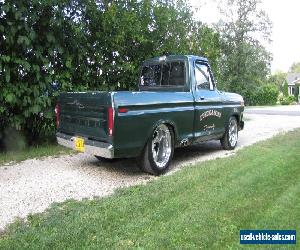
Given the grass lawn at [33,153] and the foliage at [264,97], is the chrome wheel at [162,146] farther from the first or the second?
the foliage at [264,97]

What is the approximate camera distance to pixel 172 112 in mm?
7016

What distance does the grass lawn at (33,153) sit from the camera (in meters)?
8.03

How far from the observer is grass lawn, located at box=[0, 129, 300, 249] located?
4.05 metres

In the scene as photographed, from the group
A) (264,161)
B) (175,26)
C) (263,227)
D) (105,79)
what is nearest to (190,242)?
(263,227)

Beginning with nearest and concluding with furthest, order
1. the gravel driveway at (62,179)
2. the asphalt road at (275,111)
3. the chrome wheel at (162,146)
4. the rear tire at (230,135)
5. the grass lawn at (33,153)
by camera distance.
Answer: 1. the gravel driveway at (62,179)
2. the chrome wheel at (162,146)
3. the grass lawn at (33,153)
4. the rear tire at (230,135)
5. the asphalt road at (275,111)

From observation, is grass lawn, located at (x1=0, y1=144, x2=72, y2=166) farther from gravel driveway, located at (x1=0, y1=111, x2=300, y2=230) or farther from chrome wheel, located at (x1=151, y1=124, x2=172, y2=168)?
chrome wheel, located at (x1=151, y1=124, x2=172, y2=168)

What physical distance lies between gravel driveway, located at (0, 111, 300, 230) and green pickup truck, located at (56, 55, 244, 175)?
1.34 feet

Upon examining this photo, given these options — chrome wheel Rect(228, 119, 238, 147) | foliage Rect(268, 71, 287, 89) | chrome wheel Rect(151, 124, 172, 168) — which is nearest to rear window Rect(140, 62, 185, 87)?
chrome wheel Rect(151, 124, 172, 168)

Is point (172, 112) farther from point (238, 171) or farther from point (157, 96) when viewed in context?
point (238, 171)

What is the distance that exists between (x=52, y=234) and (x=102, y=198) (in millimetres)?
1318

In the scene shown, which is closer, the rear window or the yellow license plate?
the yellow license plate

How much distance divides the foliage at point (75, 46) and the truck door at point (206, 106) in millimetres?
2272

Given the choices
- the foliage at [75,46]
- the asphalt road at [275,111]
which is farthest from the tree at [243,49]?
the foliage at [75,46]

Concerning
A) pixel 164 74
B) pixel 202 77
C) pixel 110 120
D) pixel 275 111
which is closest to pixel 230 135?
pixel 202 77
